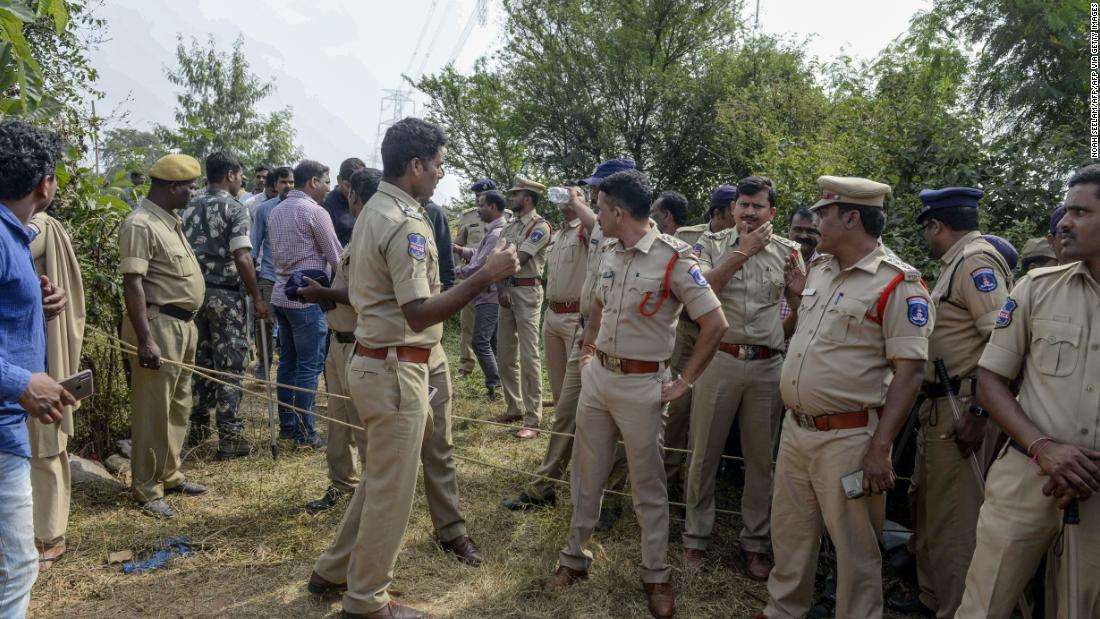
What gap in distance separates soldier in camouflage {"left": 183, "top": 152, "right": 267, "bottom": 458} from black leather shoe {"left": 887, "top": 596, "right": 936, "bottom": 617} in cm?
472

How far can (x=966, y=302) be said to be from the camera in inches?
140

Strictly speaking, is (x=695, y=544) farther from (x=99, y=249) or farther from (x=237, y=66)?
(x=237, y=66)

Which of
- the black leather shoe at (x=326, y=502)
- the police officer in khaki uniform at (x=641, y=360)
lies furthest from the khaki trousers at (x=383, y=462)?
the black leather shoe at (x=326, y=502)

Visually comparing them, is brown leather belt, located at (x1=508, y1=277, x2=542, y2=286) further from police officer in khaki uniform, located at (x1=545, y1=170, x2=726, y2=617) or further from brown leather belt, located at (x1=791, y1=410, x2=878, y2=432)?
brown leather belt, located at (x1=791, y1=410, x2=878, y2=432)

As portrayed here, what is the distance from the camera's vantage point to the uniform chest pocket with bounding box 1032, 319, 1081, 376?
8.44ft

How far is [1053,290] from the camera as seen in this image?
2662mm

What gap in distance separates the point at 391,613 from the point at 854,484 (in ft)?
7.07

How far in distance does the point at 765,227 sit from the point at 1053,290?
1.71 m

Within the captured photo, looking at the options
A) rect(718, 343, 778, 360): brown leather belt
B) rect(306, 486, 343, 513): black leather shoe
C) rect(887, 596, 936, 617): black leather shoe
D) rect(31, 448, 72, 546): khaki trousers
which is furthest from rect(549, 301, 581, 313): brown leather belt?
rect(31, 448, 72, 546): khaki trousers

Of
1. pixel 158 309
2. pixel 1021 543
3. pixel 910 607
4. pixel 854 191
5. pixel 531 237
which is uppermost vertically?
pixel 854 191

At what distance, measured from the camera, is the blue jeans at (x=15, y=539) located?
8.00 ft

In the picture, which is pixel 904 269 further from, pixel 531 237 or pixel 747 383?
pixel 531 237

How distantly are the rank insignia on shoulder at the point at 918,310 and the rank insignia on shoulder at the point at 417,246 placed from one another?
81.6 inches

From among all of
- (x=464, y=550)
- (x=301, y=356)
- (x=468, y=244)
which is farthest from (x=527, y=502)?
(x=468, y=244)
